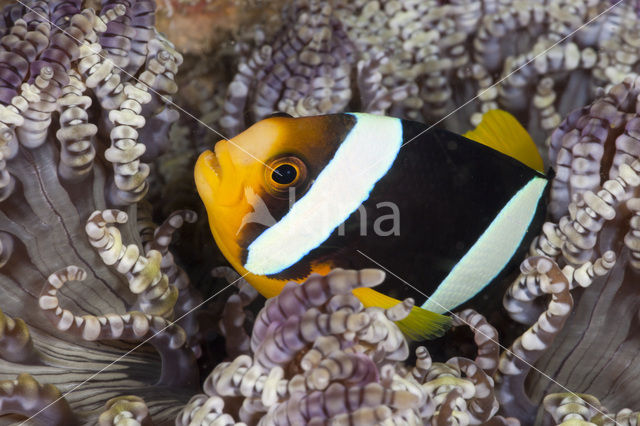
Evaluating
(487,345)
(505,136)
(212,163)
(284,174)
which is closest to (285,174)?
(284,174)

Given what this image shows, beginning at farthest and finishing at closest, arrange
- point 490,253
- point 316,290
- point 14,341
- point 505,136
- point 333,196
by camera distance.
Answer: point 505,136, point 490,253, point 333,196, point 14,341, point 316,290

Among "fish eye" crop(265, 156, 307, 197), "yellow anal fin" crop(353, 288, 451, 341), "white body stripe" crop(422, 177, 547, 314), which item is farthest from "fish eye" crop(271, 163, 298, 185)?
"white body stripe" crop(422, 177, 547, 314)

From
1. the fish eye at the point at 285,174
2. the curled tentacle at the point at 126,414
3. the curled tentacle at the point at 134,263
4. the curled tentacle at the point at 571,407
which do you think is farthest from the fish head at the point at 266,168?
the curled tentacle at the point at 571,407

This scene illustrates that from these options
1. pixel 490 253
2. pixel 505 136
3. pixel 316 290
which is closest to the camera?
pixel 316 290

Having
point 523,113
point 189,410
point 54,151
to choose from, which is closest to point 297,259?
point 189,410

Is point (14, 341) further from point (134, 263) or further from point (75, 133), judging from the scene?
point (75, 133)

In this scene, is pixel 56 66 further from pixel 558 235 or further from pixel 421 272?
pixel 558 235

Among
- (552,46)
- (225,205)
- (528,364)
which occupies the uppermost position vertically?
(552,46)

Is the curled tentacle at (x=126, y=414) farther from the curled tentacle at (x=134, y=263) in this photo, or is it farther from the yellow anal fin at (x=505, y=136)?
the yellow anal fin at (x=505, y=136)
